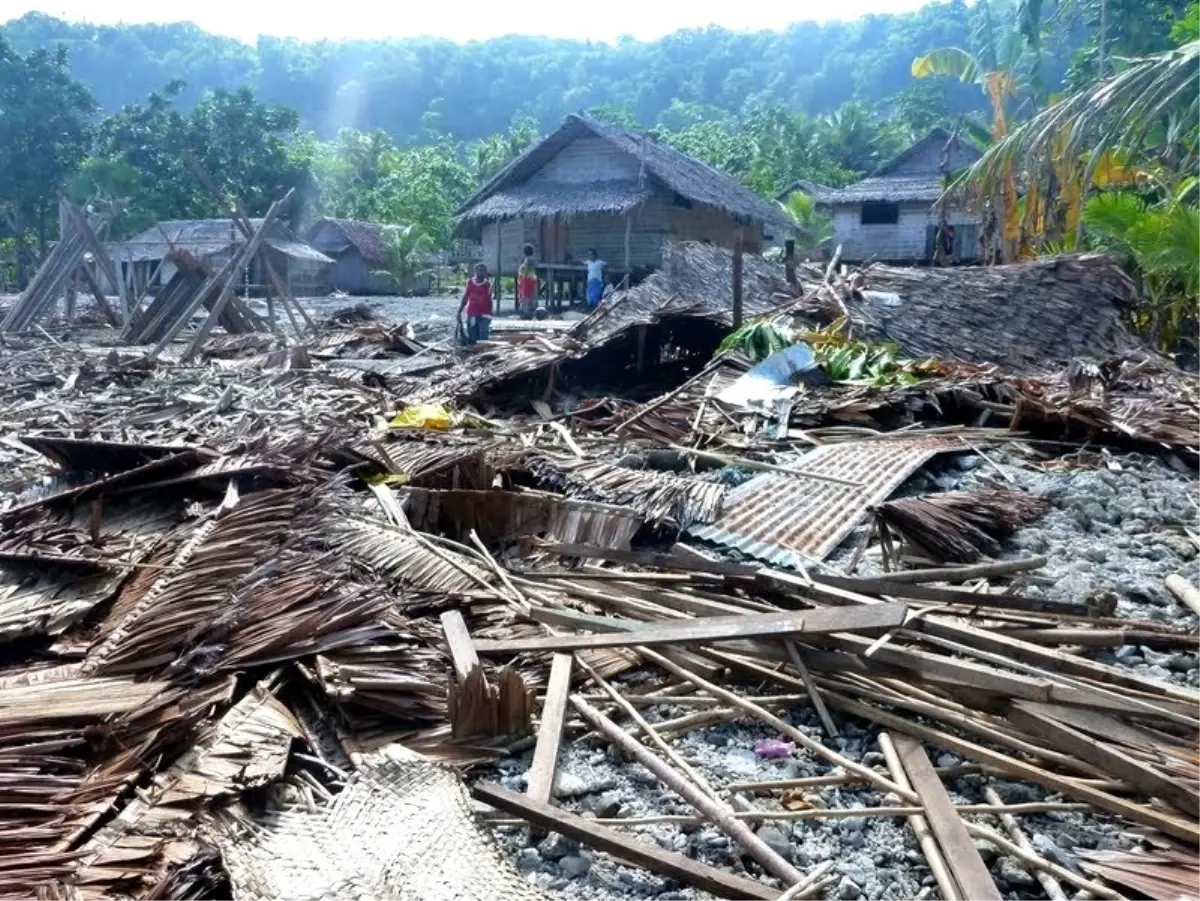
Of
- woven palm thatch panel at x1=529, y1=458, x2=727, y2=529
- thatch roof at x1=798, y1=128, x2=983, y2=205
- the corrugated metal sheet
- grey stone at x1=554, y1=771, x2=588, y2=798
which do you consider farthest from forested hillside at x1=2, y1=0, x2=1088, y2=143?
grey stone at x1=554, y1=771, x2=588, y2=798

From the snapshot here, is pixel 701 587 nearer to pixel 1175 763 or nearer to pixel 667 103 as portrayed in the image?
pixel 1175 763

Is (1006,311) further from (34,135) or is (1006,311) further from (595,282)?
(34,135)

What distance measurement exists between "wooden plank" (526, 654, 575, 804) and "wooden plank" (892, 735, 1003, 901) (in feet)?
3.11

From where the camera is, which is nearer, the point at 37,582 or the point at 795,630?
the point at 795,630

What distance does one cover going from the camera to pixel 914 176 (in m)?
32.4

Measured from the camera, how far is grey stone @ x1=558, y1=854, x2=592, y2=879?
2475 millimetres

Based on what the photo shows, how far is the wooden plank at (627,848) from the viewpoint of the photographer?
7.51 feet

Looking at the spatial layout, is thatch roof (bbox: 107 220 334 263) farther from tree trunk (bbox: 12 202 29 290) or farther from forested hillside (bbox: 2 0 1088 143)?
forested hillside (bbox: 2 0 1088 143)

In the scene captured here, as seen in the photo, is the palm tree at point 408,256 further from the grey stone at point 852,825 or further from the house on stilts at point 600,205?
the grey stone at point 852,825

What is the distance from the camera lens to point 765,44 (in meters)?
92.9

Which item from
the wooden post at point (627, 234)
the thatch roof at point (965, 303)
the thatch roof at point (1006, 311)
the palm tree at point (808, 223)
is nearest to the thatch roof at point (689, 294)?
the thatch roof at point (965, 303)

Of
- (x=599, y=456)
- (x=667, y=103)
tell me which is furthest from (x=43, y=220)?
(x=667, y=103)

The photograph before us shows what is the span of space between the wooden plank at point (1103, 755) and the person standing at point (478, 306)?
442 inches

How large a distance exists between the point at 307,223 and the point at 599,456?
129 feet
